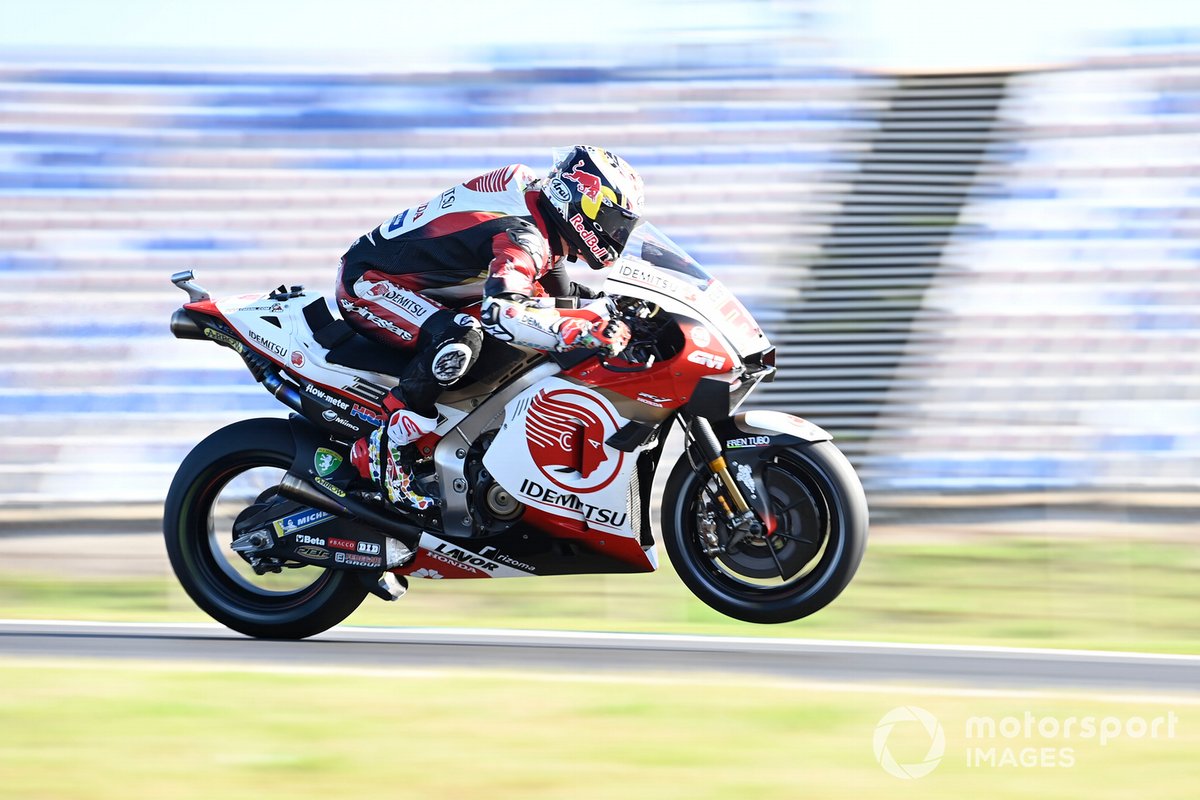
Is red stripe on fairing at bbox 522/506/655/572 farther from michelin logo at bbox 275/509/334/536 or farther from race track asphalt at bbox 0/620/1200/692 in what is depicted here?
michelin logo at bbox 275/509/334/536

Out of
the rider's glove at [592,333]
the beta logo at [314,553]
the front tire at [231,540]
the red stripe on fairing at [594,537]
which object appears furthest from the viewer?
the front tire at [231,540]

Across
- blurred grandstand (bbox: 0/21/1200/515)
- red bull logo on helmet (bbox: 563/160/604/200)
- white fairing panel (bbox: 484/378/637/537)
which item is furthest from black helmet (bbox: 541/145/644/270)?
blurred grandstand (bbox: 0/21/1200/515)

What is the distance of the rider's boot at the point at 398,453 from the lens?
5387 mm

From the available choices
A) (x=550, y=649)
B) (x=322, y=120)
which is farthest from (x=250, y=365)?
(x=322, y=120)

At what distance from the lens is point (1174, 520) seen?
8008mm

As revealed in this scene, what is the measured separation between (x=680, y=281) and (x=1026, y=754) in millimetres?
1960

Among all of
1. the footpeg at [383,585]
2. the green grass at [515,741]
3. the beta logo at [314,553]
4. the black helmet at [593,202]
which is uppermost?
the black helmet at [593,202]

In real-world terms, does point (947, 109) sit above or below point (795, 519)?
above

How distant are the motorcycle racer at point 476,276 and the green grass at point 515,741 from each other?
3.24ft

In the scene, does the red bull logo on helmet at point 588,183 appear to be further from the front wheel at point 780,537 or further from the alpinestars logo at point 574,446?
the front wheel at point 780,537

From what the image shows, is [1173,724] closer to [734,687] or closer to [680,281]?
[734,687]

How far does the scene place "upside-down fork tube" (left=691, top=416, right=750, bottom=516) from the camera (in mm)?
5090

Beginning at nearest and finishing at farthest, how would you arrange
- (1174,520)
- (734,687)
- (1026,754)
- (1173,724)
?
(1026,754)
(1173,724)
(734,687)
(1174,520)

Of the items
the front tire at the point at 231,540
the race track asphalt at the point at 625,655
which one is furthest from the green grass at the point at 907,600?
the front tire at the point at 231,540
